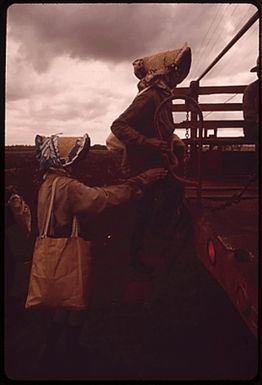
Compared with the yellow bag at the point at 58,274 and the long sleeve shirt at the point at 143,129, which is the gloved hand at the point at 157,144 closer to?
the long sleeve shirt at the point at 143,129

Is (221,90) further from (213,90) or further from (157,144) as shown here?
(157,144)

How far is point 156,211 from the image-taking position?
8.04 ft

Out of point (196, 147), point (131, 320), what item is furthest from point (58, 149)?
point (131, 320)

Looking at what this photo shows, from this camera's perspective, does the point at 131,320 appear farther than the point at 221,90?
No

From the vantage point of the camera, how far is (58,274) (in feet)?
7.80

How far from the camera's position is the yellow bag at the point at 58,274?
2.36 meters

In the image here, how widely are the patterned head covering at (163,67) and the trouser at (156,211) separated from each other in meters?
0.59

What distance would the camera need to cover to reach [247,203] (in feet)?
7.89

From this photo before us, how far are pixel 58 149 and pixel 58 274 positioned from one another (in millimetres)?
749

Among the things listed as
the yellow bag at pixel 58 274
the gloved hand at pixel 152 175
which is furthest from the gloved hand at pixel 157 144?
the yellow bag at pixel 58 274

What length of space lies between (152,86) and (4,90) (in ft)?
2.92

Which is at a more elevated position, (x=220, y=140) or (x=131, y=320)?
(x=220, y=140)

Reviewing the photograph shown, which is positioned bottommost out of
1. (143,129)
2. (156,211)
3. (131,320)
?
(131,320)
